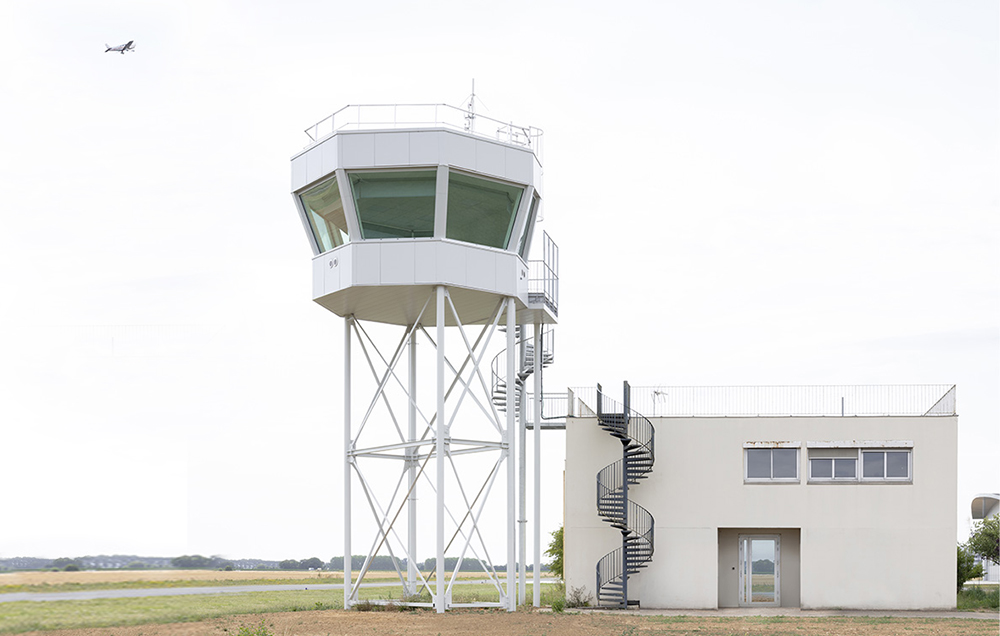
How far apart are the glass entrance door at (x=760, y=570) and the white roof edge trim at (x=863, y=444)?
3.35m

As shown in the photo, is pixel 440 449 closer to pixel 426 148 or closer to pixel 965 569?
pixel 426 148

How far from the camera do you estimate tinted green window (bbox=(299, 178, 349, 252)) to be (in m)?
26.1

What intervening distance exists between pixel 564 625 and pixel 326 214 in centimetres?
1240

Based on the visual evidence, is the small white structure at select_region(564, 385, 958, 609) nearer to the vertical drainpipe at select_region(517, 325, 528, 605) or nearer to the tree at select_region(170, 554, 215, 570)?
the vertical drainpipe at select_region(517, 325, 528, 605)

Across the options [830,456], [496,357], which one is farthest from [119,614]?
[830,456]

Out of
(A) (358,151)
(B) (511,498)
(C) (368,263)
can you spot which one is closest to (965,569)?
(B) (511,498)

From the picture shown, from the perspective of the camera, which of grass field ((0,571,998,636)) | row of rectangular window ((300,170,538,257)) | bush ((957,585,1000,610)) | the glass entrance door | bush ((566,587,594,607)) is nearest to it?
grass field ((0,571,998,636))

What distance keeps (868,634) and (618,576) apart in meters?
9.03

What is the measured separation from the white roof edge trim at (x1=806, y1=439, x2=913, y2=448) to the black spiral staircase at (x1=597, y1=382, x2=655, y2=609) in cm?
533

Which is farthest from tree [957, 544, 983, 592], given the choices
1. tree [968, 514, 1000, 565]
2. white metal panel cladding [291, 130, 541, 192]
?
white metal panel cladding [291, 130, 541, 192]

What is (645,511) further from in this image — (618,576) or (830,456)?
(830,456)

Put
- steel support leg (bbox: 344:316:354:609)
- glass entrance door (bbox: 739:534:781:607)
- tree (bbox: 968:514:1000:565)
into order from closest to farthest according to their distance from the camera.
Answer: steel support leg (bbox: 344:316:354:609)
glass entrance door (bbox: 739:534:781:607)
tree (bbox: 968:514:1000:565)

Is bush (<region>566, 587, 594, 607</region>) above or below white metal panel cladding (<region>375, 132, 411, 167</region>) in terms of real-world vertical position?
below

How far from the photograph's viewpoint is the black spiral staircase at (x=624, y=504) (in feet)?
98.2
